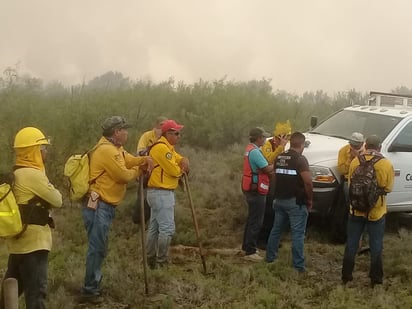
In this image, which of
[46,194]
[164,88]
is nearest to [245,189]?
[46,194]

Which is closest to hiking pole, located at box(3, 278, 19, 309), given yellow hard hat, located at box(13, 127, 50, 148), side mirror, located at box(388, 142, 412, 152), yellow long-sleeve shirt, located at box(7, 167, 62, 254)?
yellow long-sleeve shirt, located at box(7, 167, 62, 254)

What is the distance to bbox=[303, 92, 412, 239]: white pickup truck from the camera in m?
7.90

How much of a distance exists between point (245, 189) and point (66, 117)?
6067 mm

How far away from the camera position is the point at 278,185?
6898 mm

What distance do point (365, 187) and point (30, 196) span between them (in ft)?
12.1

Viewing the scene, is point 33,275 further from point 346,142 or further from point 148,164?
point 346,142

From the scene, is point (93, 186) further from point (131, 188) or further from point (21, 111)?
point (21, 111)

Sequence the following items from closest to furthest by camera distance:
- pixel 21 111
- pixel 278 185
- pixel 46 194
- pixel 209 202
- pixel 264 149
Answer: pixel 46 194 < pixel 278 185 < pixel 264 149 < pixel 209 202 < pixel 21 111

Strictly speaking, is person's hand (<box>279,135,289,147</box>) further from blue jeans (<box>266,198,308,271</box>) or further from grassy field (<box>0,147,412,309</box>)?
grassy field (<box>0,147,412,309</box>)

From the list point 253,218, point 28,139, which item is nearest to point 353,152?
point 253,218

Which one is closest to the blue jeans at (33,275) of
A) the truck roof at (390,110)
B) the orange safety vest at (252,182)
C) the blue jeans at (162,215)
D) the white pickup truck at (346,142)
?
the blue jeans at (162,215)

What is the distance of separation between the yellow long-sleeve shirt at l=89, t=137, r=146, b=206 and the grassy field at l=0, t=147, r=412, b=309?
1.09 m

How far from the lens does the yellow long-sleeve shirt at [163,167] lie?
6418 millimetres

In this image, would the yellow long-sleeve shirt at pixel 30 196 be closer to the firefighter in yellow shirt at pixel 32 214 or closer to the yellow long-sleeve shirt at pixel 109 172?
the firefighter in yellow shirt at pixel 32 214
